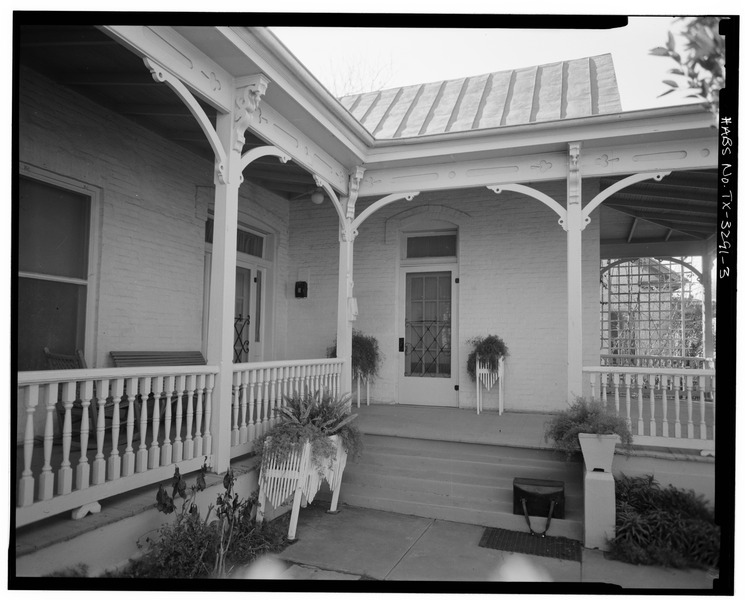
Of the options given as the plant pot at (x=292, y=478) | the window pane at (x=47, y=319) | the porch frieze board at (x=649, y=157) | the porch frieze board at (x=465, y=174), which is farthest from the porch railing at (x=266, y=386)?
the porch frieze board at (x=649, y=157)

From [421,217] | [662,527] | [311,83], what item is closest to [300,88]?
[311,83]

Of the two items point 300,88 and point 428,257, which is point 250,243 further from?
point 300,88

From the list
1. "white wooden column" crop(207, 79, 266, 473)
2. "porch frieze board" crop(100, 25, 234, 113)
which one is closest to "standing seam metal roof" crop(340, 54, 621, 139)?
"white wooden column" crop(207, 79, 266, 473)

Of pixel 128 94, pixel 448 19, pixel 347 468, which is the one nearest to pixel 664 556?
pixel 347 468

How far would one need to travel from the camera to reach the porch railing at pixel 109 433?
2.71 m

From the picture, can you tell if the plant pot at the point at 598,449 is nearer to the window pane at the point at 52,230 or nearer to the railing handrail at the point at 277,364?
the railing handrail at the point at 277,364

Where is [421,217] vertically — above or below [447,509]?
above

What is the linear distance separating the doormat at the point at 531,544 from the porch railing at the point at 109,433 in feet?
6.30

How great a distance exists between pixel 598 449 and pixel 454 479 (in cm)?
124

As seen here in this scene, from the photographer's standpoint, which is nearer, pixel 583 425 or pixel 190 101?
pixel 190 101

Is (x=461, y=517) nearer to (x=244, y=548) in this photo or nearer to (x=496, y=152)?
(x=244, y=548)

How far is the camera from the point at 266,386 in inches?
179

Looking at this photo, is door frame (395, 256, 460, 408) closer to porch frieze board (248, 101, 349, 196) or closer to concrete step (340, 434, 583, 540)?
porch frieze board (248, 101, 349, 196)

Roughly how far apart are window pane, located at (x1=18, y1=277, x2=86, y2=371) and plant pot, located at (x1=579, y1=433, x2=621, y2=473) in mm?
4128
